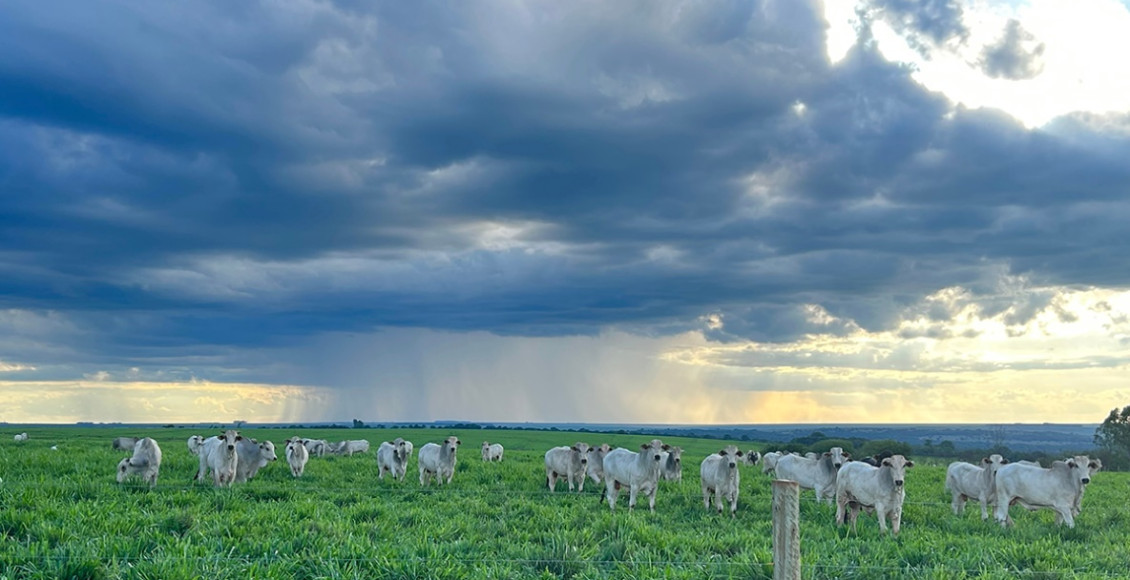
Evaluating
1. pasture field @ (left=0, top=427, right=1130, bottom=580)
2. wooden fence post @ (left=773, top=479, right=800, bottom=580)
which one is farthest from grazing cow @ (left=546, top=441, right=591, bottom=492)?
wooden fence post @ (left=773, top=479, right=800, bottom=580)

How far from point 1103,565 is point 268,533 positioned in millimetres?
13993

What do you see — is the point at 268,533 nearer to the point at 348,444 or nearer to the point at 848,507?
the point at 848,507

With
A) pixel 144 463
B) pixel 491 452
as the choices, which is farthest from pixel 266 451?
pixel 491 452

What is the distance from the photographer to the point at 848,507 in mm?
20469

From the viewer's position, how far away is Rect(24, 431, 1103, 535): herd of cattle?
1891cm

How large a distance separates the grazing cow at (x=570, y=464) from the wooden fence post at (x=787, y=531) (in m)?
17.4

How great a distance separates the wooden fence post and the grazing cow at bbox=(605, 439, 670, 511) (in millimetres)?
13421

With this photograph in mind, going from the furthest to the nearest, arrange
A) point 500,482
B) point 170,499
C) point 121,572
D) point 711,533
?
1. point 500,482
2. point 170,499
3. point 711,533
4. point 121,572

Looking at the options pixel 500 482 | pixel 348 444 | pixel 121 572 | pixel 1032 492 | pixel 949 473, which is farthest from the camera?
pixel 348 444

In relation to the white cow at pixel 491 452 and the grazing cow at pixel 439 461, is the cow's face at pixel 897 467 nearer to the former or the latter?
the grazing cow at pixel 439 461

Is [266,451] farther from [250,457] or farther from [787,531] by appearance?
[787,531]

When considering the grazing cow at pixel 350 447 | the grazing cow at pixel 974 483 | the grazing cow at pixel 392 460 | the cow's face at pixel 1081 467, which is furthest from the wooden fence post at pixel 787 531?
the grazing cow at pixel 350 447

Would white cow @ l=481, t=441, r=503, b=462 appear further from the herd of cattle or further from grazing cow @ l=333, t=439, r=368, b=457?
the herd of cattle

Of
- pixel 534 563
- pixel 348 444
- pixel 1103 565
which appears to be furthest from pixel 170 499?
pixel 348 444
